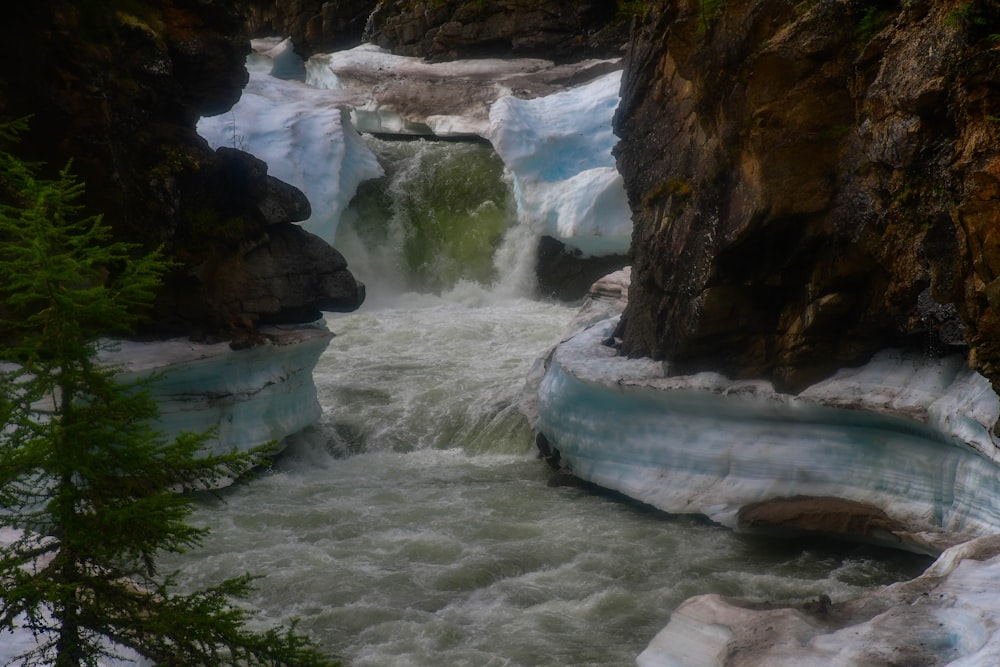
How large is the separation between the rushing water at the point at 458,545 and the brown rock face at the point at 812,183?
1.48 meters

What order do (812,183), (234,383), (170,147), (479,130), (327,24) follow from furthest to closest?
(327,24)
(479,130)
(234,383)
(170,147)
(812,183)

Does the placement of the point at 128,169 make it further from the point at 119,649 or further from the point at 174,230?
the point at 119,649

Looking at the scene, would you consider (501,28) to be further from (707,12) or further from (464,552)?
(464,552)

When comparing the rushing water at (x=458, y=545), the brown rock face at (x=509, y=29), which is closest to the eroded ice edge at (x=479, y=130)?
the brown rock face at (x=509, y=29)

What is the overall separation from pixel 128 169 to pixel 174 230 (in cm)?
70

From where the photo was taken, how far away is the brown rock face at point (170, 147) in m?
9.11

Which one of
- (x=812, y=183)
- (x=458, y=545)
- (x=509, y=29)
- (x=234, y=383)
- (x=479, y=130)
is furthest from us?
(x=509, y=29)

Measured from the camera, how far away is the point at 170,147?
10.2 meters

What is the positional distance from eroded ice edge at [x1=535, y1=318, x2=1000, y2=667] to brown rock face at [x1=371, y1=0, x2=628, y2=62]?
1192cm

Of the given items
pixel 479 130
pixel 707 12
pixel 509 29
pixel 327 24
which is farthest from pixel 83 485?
pixel 327 24

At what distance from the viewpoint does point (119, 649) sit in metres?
5.00

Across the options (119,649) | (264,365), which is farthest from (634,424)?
(119,649)

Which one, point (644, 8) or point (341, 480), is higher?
point (644, 8)

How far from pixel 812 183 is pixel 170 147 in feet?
19.8
